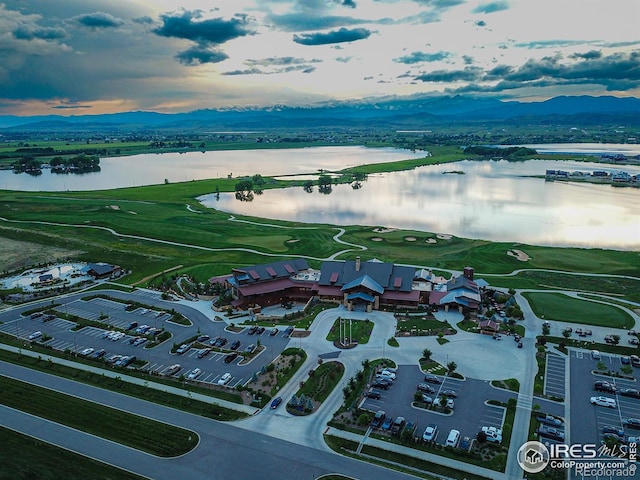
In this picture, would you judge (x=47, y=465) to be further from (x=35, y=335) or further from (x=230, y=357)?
(x=35, y=335)

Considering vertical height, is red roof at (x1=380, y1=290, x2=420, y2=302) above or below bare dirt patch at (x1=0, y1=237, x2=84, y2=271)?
below

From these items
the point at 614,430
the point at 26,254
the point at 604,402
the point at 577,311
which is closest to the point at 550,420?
the point at 614,430

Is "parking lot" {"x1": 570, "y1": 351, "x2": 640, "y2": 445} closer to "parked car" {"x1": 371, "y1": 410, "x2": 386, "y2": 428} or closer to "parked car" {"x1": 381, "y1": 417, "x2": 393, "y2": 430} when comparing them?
"parked car" {"x1": 381, "y1": 417, "x2": 393, "y2": 430}

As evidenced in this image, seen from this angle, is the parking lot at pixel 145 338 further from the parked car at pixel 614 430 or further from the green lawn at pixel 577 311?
the green lawn at pixel 577 311

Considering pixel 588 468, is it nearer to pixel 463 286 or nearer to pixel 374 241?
pixel 463 286

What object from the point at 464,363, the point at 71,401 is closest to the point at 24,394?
the point at 71,401

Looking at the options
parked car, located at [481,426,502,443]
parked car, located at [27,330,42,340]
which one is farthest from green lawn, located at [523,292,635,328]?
parked car, located at [27,330,42,340]
